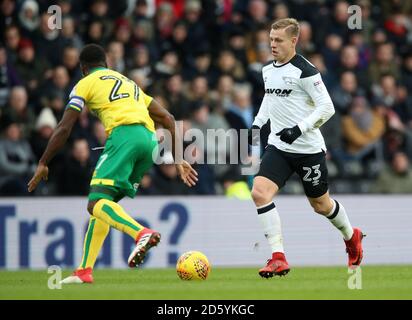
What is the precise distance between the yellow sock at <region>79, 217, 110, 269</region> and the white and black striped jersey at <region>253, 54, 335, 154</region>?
1.90 m

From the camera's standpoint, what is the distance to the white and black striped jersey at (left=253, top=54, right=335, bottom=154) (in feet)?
33.6

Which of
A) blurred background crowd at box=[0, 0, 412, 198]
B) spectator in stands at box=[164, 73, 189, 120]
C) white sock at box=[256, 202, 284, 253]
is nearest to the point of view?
white sock at box=[256, 202, 284, 253]

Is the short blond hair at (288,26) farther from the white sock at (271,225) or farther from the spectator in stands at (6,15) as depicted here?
the spectator in stands at (6,15)

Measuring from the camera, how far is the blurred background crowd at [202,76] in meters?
15.3

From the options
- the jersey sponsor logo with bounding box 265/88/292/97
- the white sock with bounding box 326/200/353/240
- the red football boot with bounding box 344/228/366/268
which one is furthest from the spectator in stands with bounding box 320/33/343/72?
the jersey sponsor logo with bounding box 265/88/292/97

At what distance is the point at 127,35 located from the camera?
16922 millimetres

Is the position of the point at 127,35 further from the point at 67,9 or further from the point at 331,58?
the point at 331,58

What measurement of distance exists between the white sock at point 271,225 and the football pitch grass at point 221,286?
389 millimetres

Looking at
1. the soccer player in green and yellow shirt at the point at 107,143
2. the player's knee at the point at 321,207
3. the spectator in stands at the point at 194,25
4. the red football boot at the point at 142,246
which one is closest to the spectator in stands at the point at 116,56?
the spectator in stands at the point at 194,25

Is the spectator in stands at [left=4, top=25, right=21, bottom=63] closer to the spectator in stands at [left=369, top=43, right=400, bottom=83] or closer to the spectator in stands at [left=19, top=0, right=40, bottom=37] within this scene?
the spectator in stands at [left=19, top=0, right=40, bottom=37]

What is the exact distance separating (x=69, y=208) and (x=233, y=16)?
A: 18.2 feet

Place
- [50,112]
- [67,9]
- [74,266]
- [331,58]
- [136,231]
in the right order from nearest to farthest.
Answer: [136,231]
[74,266]
[50,112]
[67,9]
[331,58]

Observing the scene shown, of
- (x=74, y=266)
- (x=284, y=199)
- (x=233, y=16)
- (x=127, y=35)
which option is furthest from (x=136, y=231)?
(x=233, y=16)

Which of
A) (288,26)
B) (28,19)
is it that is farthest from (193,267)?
(28,19)
